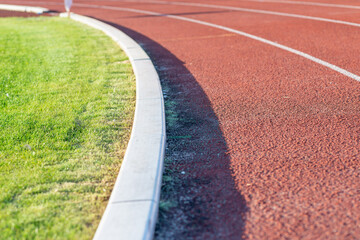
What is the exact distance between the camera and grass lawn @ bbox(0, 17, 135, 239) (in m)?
2.76

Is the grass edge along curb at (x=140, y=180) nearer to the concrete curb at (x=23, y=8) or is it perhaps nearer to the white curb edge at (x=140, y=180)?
the white curb edge at (x=140, y=180)

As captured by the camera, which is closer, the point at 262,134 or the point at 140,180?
the point at 140,180

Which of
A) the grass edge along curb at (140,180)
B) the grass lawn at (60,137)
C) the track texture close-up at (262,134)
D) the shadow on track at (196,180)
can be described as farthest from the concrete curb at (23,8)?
the grass edge along curb at (140,180)

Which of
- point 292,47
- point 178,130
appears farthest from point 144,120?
point 292,47

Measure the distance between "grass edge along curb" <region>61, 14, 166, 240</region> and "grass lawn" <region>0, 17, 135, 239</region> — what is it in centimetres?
14

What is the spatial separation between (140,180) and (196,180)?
0.46m

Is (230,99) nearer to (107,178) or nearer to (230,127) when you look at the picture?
(230,127)

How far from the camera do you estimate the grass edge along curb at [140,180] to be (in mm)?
2506

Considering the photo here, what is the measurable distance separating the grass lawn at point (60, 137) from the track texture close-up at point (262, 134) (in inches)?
19.4

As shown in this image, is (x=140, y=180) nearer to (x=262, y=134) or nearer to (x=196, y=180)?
(x=196, y=180)

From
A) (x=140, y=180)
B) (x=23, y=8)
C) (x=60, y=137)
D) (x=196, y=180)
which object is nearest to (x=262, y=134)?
(x=196, y=180)

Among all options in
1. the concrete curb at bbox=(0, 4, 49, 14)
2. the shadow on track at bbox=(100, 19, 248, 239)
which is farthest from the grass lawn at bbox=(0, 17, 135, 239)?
the concrete curb at bbox=(0, 4, 49, 14)

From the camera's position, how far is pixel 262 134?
3992 millimetres

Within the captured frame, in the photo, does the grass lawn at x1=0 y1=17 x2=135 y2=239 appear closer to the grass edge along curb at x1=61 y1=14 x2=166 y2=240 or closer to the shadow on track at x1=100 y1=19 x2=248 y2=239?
the grass edge along curb at x1=61 y1=14 x2=166 y2=240
